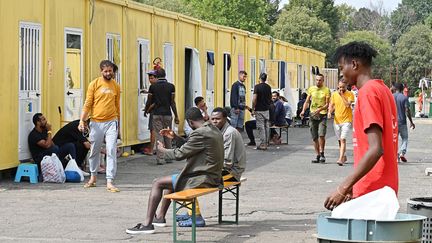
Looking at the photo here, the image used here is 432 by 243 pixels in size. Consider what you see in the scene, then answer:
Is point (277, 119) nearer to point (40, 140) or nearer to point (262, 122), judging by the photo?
point (262, 122)

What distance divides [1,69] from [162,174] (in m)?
→ 3.63

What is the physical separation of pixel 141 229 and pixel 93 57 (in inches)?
350

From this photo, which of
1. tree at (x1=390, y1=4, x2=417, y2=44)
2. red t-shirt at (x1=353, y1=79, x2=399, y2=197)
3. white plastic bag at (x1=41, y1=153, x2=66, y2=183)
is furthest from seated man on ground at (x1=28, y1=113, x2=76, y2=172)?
tree at (x1=390, y1=4, x2=417, y2=44)

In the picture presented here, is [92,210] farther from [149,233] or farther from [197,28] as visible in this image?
[197,28]

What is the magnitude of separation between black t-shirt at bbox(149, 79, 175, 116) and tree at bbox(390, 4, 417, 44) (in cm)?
11952

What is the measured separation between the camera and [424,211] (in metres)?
8.27

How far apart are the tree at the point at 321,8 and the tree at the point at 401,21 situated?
4420 cm

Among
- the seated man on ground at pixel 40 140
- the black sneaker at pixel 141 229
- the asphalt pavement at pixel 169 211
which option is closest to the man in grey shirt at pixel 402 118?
the asphalt pavement at pixel 169 211

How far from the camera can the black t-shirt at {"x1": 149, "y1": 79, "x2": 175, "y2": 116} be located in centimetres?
1986

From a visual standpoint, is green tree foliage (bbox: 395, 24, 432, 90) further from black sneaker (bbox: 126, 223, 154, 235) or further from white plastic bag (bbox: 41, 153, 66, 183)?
black sneaker (bbox: 126, 223, 154, 235)

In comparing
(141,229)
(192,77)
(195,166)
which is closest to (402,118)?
(192,77)

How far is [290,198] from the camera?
1482cm

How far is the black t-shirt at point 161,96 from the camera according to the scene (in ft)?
65.2

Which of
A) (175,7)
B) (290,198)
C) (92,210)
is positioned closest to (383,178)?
(92,210)
